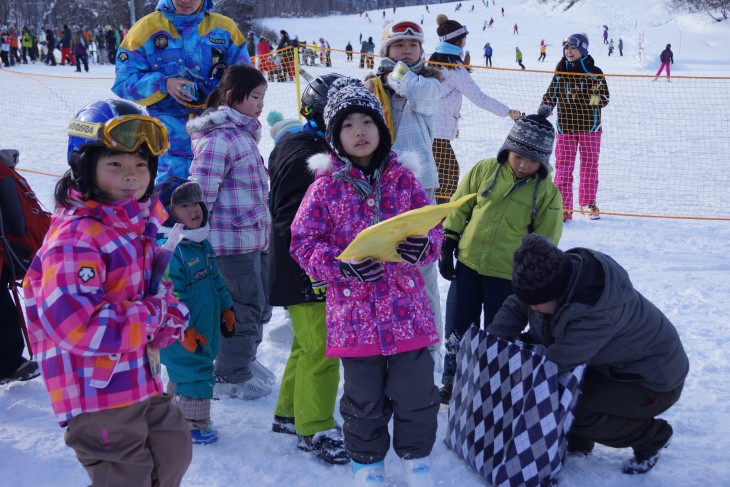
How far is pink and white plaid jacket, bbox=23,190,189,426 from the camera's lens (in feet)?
6.46

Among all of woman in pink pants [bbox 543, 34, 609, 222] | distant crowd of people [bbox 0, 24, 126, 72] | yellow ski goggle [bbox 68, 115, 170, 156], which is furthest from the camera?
distant crowd of people [bbox 0, 24, 126, 72]

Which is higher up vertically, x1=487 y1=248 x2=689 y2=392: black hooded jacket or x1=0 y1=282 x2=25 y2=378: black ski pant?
x1=487 y1=248 x2=689 y2=392: black hooded jacket

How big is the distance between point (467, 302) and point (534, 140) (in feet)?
3.22

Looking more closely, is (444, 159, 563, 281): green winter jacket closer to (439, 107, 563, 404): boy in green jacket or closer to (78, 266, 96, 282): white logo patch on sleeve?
(439, 107, 563, 404): boy in green jacket

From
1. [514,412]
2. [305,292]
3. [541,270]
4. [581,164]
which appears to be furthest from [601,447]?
[581,164]

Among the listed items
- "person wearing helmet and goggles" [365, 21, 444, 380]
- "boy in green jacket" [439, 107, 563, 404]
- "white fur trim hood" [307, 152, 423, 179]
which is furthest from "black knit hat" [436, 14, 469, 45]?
"white fur trim hood" [307, 152, 423, 179]

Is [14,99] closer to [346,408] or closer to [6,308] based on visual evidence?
[6,308]

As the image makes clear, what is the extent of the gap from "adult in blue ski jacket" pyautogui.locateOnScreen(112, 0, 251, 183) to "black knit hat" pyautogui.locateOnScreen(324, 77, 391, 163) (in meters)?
1.89

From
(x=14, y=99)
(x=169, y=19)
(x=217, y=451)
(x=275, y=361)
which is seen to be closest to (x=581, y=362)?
(x=217, y=451)

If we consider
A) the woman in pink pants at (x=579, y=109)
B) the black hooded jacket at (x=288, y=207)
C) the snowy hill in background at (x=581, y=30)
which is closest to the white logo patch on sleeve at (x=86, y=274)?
the black hooded jacket at (x=288, y=207)

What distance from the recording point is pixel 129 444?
2.17 m

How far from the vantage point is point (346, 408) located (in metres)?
2.76

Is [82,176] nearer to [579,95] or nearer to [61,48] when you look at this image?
[579,95]

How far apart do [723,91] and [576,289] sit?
778 inches
